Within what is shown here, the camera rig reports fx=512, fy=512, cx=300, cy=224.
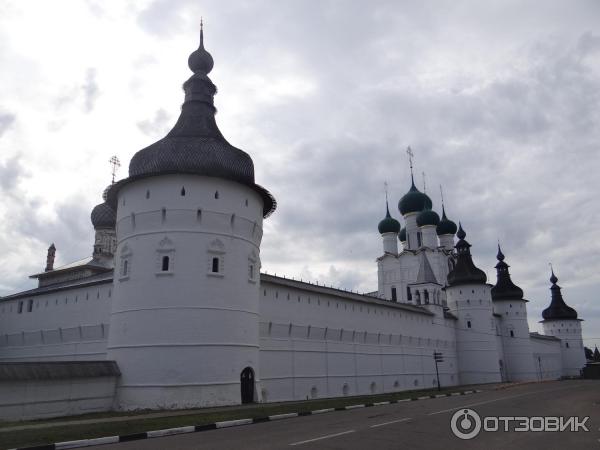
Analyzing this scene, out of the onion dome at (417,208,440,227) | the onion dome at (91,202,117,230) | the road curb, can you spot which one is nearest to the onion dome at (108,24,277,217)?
the road curb

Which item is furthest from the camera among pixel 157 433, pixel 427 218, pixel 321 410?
pixel 427 218

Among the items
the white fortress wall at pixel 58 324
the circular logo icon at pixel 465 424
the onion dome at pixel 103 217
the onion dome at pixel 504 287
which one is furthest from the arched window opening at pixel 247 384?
the onion dome at pixel 504 287

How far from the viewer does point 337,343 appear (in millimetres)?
26391

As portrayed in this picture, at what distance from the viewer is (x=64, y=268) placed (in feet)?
114

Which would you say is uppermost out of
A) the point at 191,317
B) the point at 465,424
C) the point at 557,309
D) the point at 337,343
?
the point at 557,309

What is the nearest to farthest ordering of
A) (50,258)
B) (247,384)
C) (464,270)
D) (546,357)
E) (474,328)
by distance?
1. (247,384)
2. (50,258)
3. (474,328)
4. (464,270)
5. (546,357)

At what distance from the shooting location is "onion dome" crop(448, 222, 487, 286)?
40281 millimetres

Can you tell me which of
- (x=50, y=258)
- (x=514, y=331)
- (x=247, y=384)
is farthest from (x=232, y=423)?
(x=514, y=331)

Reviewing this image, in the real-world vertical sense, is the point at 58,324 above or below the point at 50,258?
below

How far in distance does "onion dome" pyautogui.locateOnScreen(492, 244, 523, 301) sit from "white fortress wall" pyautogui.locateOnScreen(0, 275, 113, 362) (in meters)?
35.1

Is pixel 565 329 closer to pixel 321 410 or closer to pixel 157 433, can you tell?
pixel 321 410

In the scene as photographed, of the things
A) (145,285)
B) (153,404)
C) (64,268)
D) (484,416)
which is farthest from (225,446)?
(64,268)

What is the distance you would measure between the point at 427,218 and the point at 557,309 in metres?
24.5

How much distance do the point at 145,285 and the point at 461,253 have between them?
3076 cm
